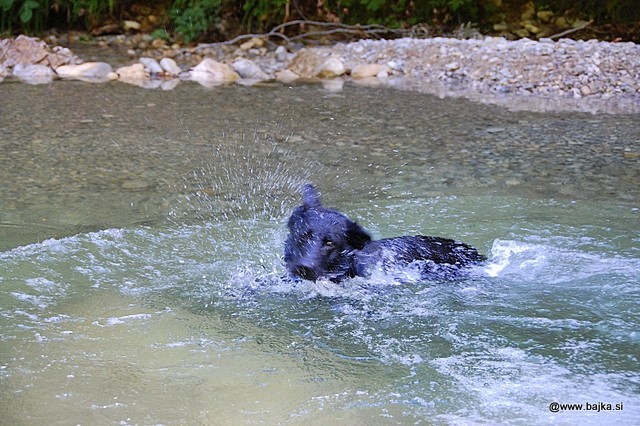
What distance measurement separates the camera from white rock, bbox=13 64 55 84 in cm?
1259

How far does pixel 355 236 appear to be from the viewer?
4820 millimetres

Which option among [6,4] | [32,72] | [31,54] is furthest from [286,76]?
[6,4]

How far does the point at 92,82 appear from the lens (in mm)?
12250

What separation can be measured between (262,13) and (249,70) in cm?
290

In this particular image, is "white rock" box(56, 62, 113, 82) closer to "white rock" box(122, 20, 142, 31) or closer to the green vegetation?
the green vegetation

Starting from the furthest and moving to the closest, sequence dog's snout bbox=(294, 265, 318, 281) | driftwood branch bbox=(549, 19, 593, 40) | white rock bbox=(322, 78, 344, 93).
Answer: driftwood branch bbox=(549, 19, 593, 40), white rock bbox=(322, 78, 344, 93), dog's snout bbox=(294, 265, 318, 281)

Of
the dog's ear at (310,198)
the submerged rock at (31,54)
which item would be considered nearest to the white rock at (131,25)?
the submerged rock at (31,54)

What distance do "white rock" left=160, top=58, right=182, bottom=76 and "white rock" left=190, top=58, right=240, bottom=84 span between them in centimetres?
A: 28

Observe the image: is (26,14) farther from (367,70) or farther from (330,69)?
(367,70)

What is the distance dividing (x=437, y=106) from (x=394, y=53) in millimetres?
3540

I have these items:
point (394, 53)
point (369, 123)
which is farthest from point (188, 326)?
point (394, 53)

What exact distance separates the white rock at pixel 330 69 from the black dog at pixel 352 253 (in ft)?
27.3

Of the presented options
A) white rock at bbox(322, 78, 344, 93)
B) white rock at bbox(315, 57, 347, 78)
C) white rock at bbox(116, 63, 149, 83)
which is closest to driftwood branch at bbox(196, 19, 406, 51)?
white rock at bbox(116, 63, 149, 83)

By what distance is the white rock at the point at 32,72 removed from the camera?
1259 centimetres
